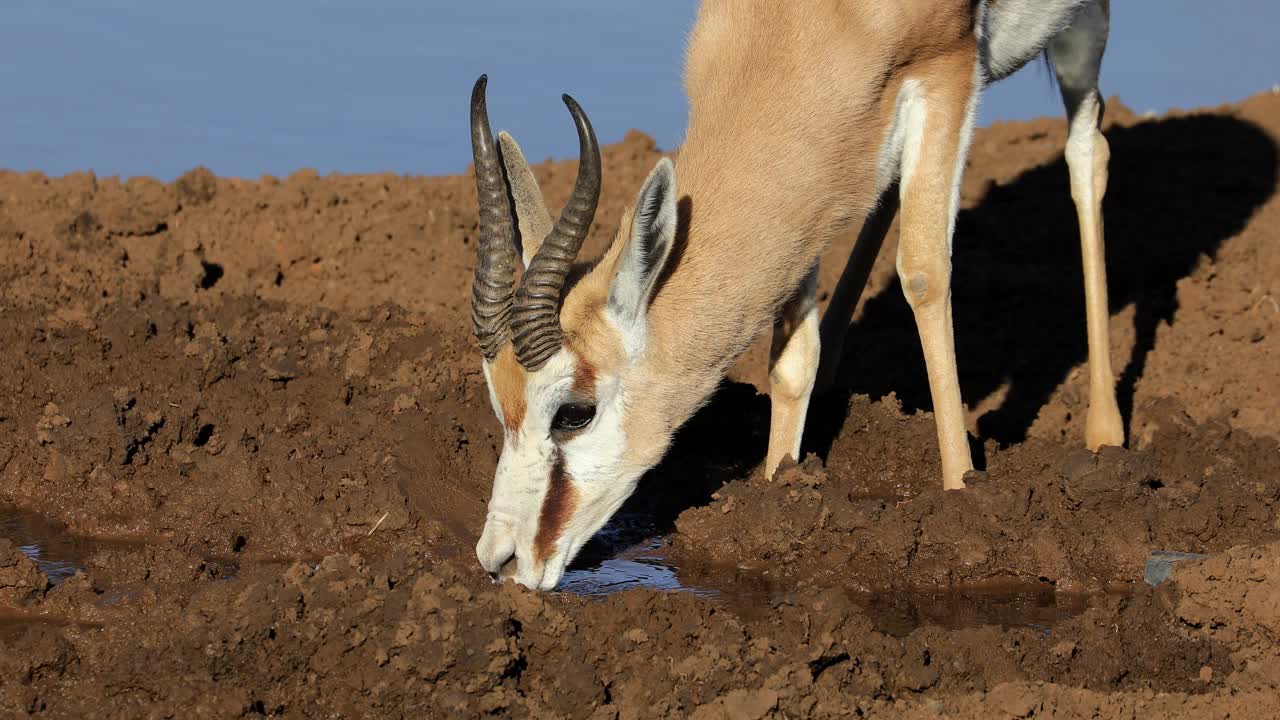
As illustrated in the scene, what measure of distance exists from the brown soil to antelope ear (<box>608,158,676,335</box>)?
1175 millimetres

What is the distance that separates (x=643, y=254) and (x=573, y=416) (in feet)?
2.49

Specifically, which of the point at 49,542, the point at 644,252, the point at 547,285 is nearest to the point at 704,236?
the point at 644,252

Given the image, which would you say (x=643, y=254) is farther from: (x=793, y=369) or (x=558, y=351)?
(x=793, y=369)

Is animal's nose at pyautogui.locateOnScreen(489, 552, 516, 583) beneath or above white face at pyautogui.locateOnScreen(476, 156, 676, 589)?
beneath

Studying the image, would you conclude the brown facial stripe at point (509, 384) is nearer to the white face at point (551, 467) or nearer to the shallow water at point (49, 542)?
the white face at point (551, 467)

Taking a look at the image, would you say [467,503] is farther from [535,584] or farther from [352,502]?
[535,584]

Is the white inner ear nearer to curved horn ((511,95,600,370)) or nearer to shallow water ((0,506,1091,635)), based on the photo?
curved horn ((511,95,600,370))

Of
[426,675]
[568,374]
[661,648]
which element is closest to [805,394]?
[568,374]

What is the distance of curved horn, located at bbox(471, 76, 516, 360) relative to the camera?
5453 mm

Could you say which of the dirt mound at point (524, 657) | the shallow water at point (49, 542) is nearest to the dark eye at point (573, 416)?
the dirt mound at point (524, 657)

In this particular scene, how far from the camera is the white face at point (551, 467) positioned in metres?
5.59

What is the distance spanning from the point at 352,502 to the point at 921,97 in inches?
137

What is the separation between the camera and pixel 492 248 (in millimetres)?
5457

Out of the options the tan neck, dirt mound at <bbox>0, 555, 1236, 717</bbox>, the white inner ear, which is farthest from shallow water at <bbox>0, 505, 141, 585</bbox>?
the tan neck
